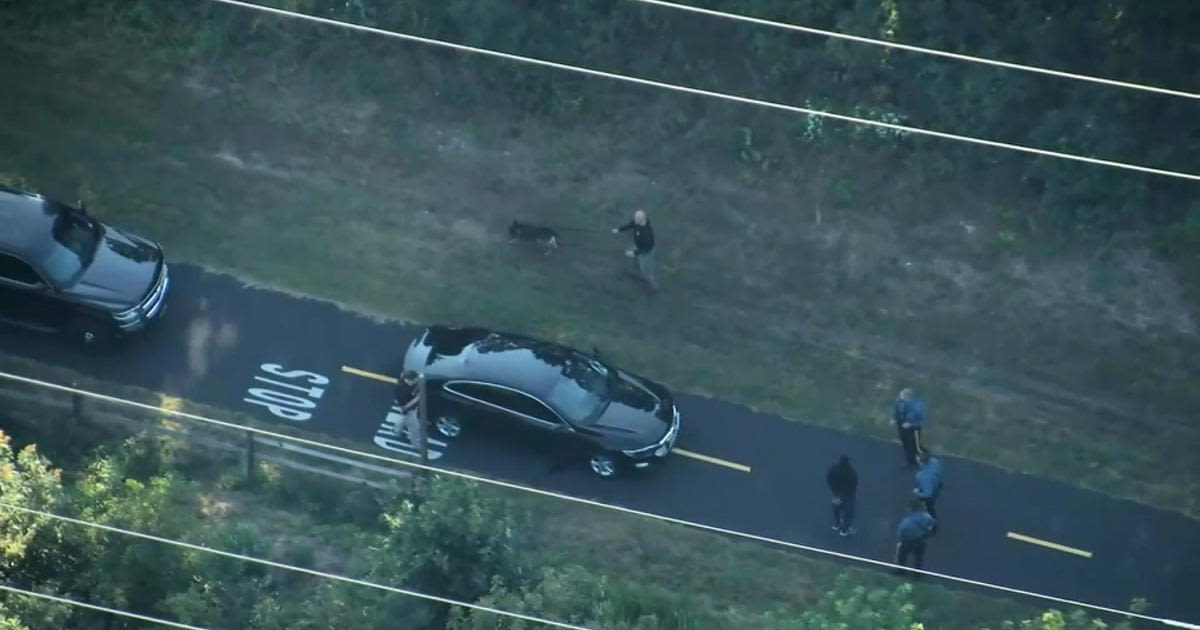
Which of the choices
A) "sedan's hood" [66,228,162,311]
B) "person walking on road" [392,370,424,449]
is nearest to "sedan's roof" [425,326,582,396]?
"person walking on road" [392,370,424,449]

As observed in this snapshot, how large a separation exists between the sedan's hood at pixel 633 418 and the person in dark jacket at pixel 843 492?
192 cm

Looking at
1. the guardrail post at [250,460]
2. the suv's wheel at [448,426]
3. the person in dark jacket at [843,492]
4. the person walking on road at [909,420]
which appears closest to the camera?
the person in dark jacket at [843,492]

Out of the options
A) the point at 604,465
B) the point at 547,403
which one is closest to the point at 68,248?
the point at 547,403

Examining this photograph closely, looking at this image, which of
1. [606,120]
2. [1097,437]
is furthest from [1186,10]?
[606,120]

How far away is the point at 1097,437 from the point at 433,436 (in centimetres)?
767

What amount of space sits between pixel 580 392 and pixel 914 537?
3893 millimetres

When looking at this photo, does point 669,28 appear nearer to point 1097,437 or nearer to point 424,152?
point 424,152

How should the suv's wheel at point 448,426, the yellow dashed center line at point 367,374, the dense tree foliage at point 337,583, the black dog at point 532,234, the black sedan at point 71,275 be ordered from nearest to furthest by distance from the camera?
the dense tree foliage at point 337,583, the suv's wheel at point 448,426, the black sedan at point 71,275, the yellow dashed center line at point 367,374, the black dog at point 532,234

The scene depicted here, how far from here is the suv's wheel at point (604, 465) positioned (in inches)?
748

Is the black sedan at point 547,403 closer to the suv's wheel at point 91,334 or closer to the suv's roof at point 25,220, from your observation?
the suv's wheel at point 91,334

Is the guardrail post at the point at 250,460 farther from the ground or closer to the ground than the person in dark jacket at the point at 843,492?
closer to the ground

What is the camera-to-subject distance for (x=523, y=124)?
23.3 meters

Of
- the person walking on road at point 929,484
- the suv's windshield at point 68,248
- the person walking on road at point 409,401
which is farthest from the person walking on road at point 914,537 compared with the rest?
the suv's windshield at point 68,248

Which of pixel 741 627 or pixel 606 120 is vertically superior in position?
pixel 606 120
